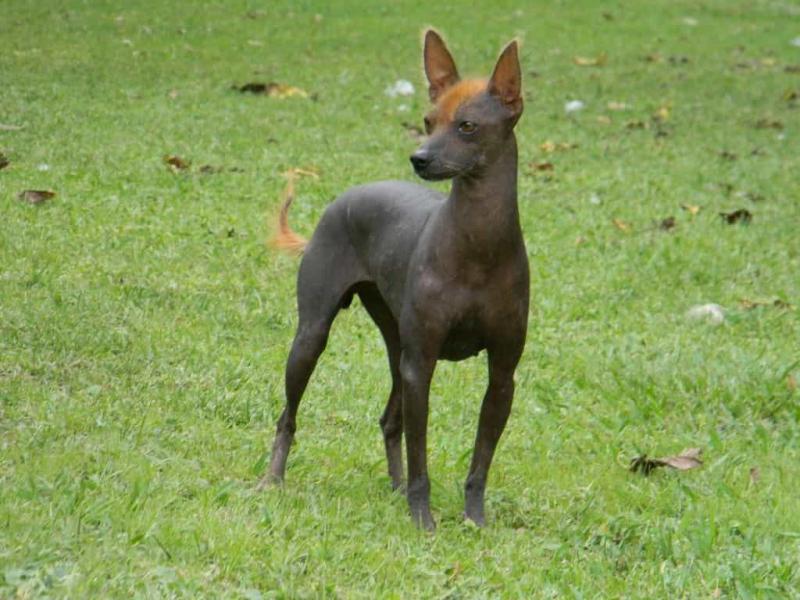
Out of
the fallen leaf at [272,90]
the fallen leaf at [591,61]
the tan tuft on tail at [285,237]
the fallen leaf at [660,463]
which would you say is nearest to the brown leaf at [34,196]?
the tan tuft on tail at [285,237]

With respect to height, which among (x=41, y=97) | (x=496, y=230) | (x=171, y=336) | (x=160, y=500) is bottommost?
(x=41, y=97)

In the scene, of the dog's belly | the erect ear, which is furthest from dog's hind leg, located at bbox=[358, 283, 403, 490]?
the erect ear

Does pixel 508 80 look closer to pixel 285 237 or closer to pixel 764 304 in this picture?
pixel 285 237

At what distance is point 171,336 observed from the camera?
6953 millimetres

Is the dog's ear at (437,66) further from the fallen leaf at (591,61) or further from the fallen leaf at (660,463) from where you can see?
the fallen leaf at (591,61)

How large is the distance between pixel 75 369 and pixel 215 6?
11840 mm

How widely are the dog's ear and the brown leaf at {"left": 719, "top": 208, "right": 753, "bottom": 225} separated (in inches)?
227

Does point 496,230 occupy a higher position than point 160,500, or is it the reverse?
point 496,230

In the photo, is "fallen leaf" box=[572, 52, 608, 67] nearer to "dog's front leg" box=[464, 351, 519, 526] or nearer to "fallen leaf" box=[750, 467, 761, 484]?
"fallen leaf" box=[750, 467, 761, 484]

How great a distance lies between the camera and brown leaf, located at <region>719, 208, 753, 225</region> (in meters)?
10.3

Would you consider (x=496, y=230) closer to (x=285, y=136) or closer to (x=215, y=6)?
(x=285, y=136)

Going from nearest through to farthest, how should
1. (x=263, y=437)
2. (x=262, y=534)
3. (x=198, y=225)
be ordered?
(x=262, y=534)
(x=263, y=437)
(x=198, y=225)

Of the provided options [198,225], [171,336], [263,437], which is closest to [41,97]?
[198,225]

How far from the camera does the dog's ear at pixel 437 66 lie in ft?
16.2
